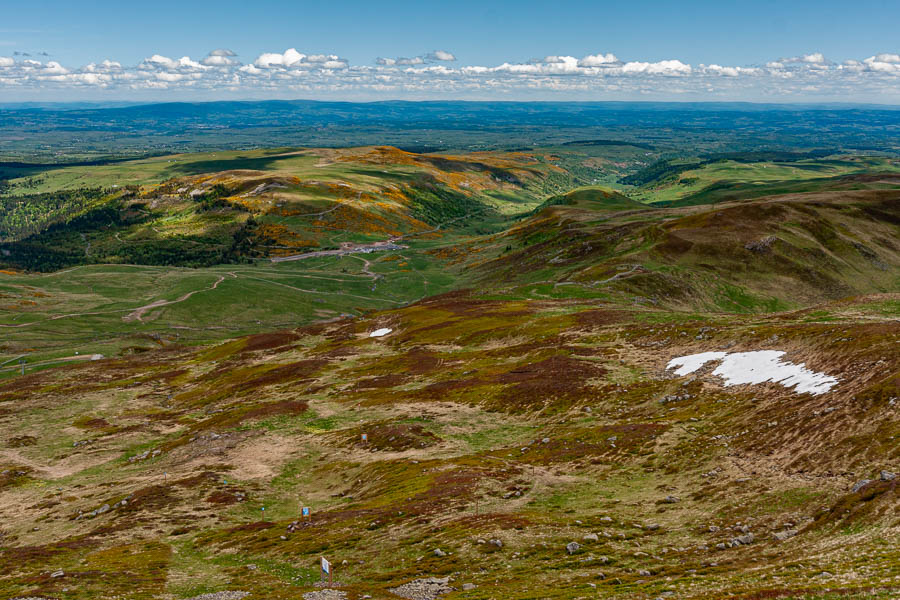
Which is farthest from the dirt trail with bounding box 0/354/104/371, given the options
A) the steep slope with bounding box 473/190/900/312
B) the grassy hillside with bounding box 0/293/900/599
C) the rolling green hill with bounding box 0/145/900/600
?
the steep slope with bounding box 473/190/900/312

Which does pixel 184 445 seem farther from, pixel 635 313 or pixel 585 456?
pixel 635 313

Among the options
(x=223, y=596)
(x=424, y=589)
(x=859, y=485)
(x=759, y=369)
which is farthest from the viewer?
(x=759, y=369)

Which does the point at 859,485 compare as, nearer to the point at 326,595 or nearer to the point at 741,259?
the point at 326,595

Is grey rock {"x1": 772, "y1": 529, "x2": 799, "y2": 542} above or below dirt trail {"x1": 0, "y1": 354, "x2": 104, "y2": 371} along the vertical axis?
above

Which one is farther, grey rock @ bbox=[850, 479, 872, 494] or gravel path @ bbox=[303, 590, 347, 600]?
grey rock @ bbox=[850, 479, 872, 494]

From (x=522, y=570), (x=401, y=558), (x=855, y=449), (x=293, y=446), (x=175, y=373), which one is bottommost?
(x=175, y=373)

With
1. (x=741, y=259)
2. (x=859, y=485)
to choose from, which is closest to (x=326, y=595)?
(x=859, y=485)

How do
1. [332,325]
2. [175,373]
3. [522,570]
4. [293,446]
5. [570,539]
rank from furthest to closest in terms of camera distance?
1. [332,325]
2. [175,373]
3. [293,446]
4. [570,539]
5. [522,570]

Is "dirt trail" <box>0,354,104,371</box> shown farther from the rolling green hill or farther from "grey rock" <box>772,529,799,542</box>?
"grey rock" <box>772,529,799,542</box>

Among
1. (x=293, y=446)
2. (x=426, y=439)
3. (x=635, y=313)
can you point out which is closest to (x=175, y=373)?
(x=293, y=446)
